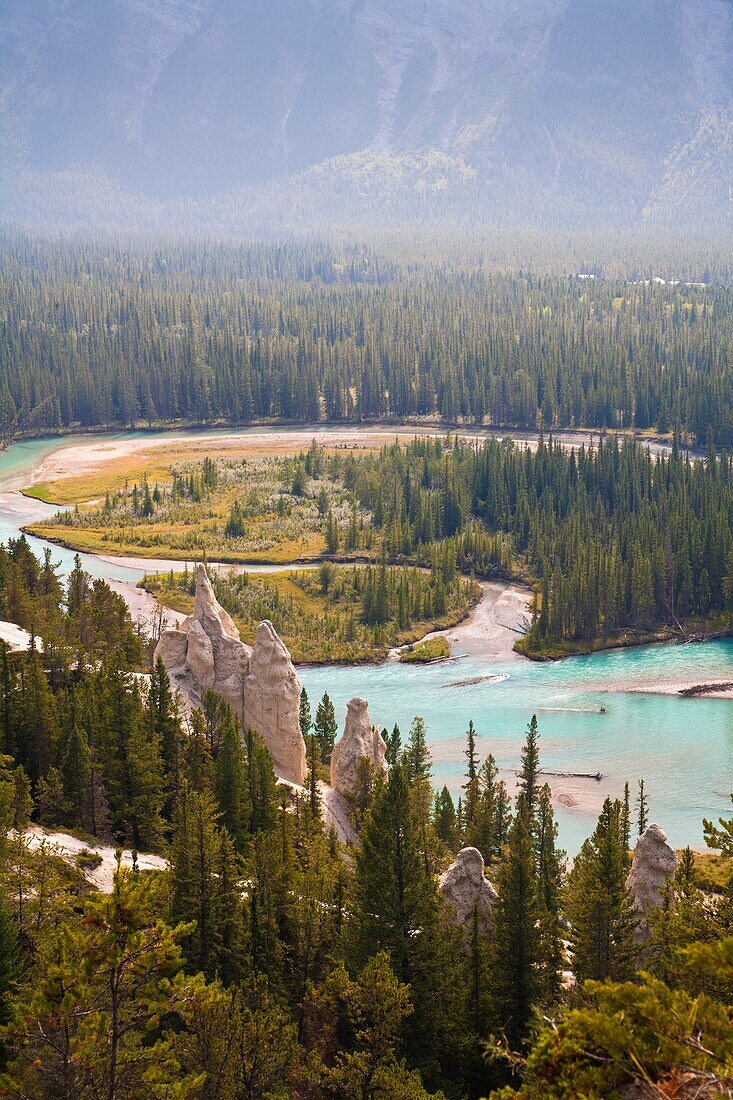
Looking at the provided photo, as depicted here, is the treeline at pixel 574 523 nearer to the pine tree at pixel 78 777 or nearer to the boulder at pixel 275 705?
the boulder at pixel 275 705

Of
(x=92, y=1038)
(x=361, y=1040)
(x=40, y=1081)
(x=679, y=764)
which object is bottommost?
(x=679, y=764)

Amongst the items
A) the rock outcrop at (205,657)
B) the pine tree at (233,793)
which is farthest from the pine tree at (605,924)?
the rock outcrop at (205,657)

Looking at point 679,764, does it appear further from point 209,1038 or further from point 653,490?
point 653,490

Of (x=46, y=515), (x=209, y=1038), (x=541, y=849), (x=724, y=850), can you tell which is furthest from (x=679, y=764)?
(x=46, y=515)

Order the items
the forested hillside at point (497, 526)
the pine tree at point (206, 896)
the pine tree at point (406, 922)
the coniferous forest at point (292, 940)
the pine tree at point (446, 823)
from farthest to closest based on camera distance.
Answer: the forested hillside at point (497, 526) → the pine tree at point (446, 823) → the pine tree at point (206, 896) → the pine tree at point (406, 922) → the coniferous forest at point (292, 940)

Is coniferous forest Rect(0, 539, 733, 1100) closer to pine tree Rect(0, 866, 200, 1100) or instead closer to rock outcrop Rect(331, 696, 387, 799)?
pine tree Rect(0, 866, 200, 1100)
